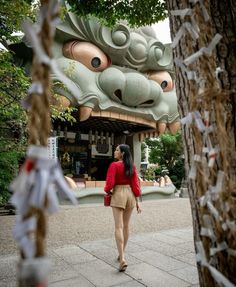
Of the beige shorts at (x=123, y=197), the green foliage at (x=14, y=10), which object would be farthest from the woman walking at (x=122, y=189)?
the green foliage at (x=14, y=10)

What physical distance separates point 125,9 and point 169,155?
1812 centimetres

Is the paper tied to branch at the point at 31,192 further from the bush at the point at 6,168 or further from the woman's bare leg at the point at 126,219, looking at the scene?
the bush at the point at 6,168

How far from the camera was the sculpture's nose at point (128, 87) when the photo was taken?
505 inches

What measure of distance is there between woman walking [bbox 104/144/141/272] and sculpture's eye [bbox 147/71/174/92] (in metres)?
11.3

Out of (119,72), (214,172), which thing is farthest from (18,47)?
(214,172)

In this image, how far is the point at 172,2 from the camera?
220 centimetres

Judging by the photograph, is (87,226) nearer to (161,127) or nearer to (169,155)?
(161,127)

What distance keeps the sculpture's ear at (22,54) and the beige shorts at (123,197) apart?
9366 millimetres

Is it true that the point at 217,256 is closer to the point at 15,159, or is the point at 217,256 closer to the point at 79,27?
the point at 15,159

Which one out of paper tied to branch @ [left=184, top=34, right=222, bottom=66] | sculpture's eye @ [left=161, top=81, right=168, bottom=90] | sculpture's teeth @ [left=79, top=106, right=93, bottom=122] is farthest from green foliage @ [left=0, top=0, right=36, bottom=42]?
sculpture's eye @ [left=161, top=81, right=168, bottom=90]

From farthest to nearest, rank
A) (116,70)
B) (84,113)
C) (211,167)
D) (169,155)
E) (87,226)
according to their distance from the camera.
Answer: (169,155) → (116,70) → (84,113) → (87,226) → (211,167)

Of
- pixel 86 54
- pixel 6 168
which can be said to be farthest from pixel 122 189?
pixel 86 54

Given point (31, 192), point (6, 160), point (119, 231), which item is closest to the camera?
point (31, 192)

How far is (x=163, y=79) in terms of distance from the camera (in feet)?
50.6
